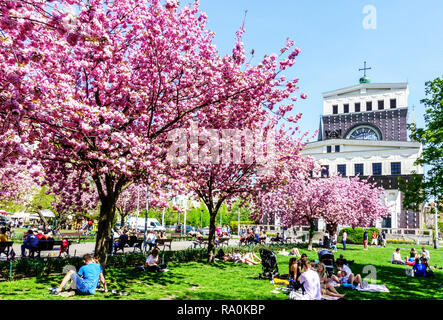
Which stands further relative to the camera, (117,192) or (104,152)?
(117,192)

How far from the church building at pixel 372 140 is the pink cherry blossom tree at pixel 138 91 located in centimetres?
5396

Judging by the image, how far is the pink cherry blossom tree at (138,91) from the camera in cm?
943

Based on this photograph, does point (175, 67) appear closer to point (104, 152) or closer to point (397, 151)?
point (104, 152)

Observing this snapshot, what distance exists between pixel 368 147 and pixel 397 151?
16.0 feet

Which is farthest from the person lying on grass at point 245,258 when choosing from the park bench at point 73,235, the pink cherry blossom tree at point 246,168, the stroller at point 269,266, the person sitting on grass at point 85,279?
the park bench at point 73,235

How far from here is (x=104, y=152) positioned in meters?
10.3

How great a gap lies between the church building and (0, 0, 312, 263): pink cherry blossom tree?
53964 mm

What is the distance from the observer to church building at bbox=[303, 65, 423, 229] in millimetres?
59844

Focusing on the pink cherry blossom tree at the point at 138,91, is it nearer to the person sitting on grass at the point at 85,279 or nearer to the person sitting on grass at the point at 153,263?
the person sitting on grass at the point at 85,279

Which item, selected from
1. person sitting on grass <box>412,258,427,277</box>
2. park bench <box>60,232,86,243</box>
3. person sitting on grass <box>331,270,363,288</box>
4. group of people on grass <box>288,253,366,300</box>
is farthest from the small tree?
park bench <box>60,232,86,243</box>

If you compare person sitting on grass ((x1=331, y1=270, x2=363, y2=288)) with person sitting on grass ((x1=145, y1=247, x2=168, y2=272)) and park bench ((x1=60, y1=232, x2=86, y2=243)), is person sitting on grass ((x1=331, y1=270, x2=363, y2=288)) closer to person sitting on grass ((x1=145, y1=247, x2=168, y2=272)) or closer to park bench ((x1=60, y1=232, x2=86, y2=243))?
person sitting on grass ((x1=145, y1=247, x2=168, y2=272))

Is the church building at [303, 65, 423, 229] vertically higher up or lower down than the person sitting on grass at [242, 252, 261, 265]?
higher up

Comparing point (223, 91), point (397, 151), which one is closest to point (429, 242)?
point (397, 151)
